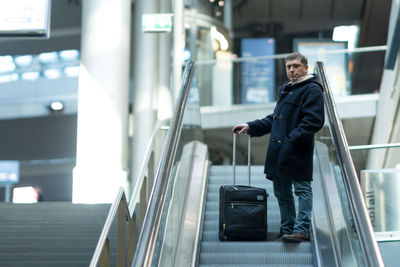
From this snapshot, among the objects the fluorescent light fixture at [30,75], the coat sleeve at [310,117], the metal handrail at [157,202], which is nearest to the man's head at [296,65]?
the coat sleeve at [310,117]

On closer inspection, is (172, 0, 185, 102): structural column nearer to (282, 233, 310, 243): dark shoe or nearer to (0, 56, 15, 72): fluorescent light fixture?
(282, 233, 310, 243): dark shoe

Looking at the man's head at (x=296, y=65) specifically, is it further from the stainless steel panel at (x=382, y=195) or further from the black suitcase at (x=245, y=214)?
the stainless steel panel at (x=382, y=195)

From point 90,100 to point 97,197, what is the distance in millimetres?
1607

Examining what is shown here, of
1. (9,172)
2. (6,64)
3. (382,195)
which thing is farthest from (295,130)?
(9,172)

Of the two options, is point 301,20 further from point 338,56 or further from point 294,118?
point 294,118

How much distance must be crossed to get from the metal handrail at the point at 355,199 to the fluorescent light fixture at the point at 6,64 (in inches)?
762

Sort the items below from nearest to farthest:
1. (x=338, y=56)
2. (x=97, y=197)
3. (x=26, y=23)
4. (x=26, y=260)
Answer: (x=26, y=260) → (x=26, y=23) → (x=97, y=197) → (x=338, y=56)

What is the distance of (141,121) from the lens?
58.2 ft

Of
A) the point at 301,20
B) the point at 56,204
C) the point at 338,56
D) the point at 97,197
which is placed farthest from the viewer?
the point at 301,20

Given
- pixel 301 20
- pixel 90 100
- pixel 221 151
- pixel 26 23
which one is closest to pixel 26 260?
pixel 26 23

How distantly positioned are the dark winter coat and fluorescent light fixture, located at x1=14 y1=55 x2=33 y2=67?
63.1 ft

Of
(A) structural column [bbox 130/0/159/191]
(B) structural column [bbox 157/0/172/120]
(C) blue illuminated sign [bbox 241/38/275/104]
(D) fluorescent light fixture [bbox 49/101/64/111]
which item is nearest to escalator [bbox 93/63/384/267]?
(C) blue illuminated sign [bbox 241/38/275/104]

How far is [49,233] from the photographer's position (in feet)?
23.4

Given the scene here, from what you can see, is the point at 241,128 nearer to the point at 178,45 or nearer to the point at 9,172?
the point at 178,45
